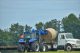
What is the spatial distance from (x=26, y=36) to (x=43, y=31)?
195 cm

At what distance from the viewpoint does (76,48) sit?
32.9 m

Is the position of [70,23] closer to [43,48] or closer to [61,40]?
[61,40]

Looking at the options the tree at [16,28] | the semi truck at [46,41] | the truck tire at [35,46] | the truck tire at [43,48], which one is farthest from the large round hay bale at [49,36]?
the tree at [16,28]

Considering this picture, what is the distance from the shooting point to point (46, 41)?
1303 inches

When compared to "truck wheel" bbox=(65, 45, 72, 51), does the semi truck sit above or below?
above

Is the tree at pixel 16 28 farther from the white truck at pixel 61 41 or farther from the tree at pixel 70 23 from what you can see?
the tree at pixel 70 23

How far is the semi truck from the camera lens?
101 feet

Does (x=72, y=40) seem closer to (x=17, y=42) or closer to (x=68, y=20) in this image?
(x=17, y=42)

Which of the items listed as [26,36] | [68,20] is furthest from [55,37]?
[68,20]

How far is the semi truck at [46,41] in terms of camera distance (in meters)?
30.9

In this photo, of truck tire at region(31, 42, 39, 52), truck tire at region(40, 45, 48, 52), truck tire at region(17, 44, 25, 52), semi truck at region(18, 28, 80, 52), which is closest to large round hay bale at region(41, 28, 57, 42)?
semi truck at region(18, 28, 80, 52)

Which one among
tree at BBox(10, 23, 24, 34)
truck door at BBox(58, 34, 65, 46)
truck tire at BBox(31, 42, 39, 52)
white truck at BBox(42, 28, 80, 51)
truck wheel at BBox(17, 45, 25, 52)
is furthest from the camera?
tree at BBox(10, 23, 24, 34)

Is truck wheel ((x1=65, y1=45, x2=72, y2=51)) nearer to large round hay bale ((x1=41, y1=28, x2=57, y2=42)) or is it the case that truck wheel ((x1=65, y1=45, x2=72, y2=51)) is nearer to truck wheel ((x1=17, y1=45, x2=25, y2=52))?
large round hay bale ((x1=41, y1=28, x2=57, y2=42))

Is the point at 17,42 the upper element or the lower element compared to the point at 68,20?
lower
